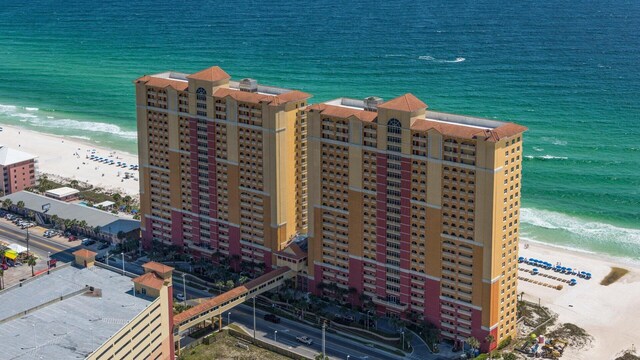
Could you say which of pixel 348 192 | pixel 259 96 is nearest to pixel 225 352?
pixel 348 192

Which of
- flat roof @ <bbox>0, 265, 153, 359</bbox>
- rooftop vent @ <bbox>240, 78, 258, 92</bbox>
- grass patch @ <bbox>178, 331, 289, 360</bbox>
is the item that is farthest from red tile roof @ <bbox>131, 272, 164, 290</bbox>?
rooftop vent @ <bbox>240, 78, 258, 92</bbox>

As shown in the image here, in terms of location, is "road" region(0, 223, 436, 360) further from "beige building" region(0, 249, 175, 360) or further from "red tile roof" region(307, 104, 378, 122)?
"red tile roof" region(307, 104, 378, 122)

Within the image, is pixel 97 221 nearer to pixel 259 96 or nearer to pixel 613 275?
pixel 259 96

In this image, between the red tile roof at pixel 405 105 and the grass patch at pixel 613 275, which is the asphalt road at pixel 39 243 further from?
the grass patch at pixel 613 275

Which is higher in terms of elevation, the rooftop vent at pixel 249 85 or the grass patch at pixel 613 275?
the rooftop vent at pixel 249 85

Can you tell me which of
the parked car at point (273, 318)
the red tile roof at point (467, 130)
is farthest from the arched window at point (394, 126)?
the parked car at point (273, 318)

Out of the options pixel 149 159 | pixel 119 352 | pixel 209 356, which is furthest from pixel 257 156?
pixel 119 352
